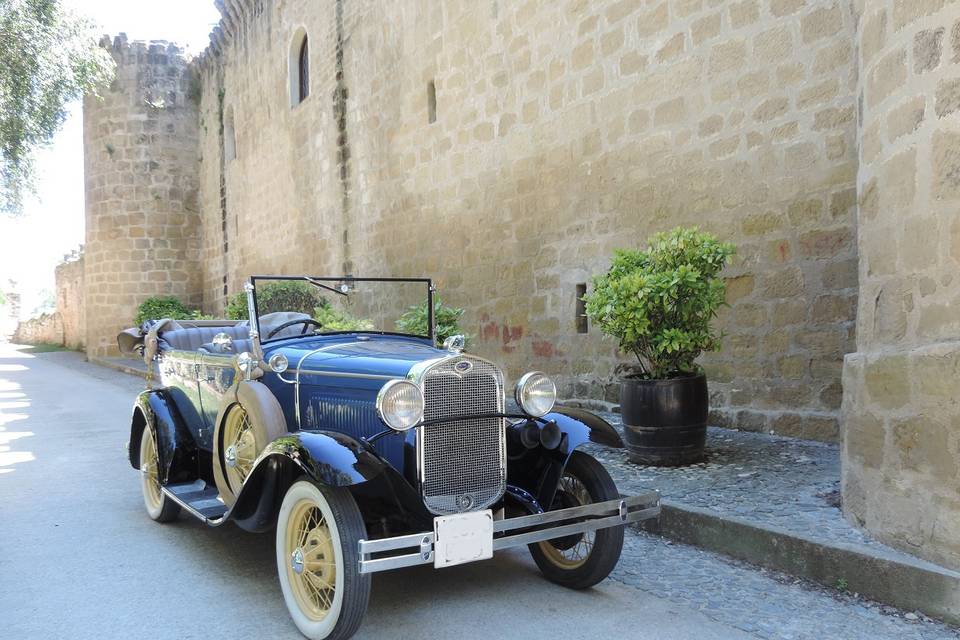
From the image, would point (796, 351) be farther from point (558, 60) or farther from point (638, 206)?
point (558, 60)

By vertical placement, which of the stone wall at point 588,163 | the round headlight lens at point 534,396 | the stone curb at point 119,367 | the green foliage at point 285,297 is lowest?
the stone curb at point 119,367

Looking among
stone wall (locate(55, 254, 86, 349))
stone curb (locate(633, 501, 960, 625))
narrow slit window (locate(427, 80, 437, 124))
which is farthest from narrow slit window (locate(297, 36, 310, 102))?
stone curb (locate(633, 501, 960, 625))

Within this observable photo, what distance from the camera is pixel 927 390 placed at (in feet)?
10.8

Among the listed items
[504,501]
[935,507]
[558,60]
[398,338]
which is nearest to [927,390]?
[935,507]

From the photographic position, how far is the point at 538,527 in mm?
3500

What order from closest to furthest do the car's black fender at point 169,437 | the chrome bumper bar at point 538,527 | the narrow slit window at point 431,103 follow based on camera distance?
the chrome bumper bar at point 538,527 < the car's black fender at point 169,437 < the narrow slit window at point 431,103

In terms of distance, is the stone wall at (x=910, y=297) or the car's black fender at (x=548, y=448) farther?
the car's black fender at (x=548, y=448)

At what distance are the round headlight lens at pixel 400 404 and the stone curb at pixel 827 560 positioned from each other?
1804 mm

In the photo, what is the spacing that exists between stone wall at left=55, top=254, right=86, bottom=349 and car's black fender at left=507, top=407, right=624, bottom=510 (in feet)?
77.2

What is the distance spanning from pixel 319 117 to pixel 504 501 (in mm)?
12202

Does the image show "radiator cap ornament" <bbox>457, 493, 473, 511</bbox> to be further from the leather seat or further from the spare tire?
the leather seat

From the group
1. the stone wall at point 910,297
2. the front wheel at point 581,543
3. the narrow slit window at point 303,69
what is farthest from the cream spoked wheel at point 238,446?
the narrow slit window at point 303,69

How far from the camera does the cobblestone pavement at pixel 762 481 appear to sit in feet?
12.6

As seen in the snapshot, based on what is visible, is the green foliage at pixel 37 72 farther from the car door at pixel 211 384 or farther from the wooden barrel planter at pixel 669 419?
the wooden barrel planter at pixel 669 419
